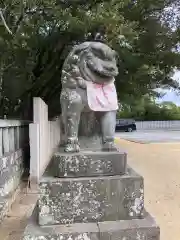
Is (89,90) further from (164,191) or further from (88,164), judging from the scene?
(164,191)

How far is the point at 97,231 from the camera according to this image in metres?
2.49

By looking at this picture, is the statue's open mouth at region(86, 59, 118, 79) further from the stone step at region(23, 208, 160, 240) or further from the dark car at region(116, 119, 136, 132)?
the dark car at region(116, 119, 136, 132)

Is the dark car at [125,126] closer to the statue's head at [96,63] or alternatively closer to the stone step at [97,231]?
the statue's head at [96,63]

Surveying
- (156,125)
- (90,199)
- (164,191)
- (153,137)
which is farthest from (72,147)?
(156,125)

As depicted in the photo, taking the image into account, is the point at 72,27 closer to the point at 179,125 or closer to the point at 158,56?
the point at 158,56

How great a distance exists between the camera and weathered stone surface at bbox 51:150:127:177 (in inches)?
103

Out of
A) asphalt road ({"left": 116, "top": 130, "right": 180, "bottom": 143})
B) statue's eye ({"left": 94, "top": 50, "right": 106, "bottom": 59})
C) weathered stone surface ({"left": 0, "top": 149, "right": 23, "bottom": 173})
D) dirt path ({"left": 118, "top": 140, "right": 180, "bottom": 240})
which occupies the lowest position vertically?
asphalt road ({"left": 116, "top": 130, "right": 180, "bottom": 143})

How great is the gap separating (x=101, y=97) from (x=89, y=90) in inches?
4.8

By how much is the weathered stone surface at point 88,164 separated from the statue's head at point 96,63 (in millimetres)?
661

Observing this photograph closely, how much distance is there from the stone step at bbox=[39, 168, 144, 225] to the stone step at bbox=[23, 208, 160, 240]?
5 cm

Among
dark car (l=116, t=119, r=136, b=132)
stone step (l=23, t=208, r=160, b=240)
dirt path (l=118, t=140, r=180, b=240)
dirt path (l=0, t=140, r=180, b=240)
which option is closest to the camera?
stone step (l=23, t=208, r=160, b=240)

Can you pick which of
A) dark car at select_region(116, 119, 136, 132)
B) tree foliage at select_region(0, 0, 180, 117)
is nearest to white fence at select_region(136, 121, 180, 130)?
dark car at select_region(116, 119, 136, 132)

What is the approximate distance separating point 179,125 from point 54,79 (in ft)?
110

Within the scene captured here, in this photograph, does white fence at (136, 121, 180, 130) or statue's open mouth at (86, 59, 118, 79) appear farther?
white fence at (136, 121, 180, 130)
